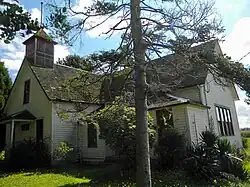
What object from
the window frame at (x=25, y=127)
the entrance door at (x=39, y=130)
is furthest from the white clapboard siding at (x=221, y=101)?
the window frame at (x=25, y=127)

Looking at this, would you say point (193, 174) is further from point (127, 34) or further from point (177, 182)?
point (127, 34)

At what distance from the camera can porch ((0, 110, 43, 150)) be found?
1777cm

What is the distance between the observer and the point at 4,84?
23.5 m

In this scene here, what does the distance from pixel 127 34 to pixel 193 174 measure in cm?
622

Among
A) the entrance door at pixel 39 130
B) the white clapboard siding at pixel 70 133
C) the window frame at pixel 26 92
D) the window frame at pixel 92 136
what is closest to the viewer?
the white clapboard siding at pixel 70 133

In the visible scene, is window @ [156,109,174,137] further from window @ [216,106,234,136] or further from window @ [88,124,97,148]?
window @ [216,106,234,136]

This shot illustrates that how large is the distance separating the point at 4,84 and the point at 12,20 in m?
21.2

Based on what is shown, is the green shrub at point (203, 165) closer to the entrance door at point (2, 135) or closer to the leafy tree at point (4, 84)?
the entrance door at point (2, 135)

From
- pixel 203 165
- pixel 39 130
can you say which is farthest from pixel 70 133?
pixel 203 165

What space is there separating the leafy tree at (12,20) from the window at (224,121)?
16061 mm

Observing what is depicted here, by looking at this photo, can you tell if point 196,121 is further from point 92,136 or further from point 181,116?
point 92,136

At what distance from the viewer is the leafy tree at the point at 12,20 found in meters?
4.48

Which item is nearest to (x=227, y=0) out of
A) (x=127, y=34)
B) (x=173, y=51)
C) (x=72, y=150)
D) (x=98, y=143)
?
(x=173, y=51)

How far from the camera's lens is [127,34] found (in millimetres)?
7523
